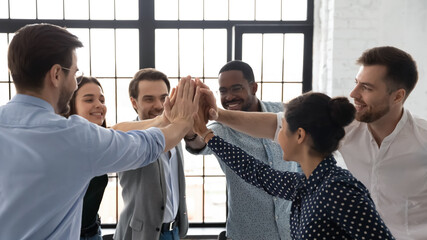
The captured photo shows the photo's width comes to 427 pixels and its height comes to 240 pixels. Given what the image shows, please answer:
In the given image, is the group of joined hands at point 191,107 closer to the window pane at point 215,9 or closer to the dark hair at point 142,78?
the dark hair at point 142,78

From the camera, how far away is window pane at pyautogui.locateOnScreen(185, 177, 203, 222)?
3.73 m

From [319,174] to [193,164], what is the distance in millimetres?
2492

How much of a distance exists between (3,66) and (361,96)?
3109 mm

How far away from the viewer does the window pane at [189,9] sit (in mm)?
3587

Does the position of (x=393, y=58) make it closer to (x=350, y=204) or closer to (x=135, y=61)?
(x=350, y=204)

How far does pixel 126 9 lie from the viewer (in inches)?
140

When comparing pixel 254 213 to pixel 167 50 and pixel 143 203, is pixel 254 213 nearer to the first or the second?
pixel 143 203

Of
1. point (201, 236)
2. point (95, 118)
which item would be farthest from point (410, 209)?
point (201, 236)

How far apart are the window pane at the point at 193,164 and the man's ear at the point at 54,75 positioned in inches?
102

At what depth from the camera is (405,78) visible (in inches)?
70.3

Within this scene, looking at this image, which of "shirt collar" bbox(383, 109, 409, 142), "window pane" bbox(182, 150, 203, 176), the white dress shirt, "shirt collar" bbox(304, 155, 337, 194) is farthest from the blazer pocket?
A: "window pane" bbox(182, 150, 203, 176)

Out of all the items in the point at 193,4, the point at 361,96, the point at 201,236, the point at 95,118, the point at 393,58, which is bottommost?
the point at 201,236

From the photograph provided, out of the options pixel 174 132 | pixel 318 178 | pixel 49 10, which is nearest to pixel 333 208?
pixel 318 178

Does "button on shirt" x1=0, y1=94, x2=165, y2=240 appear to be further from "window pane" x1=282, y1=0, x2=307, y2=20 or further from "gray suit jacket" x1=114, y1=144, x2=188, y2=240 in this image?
"window pane" x1=282, y1=0, x2=307, y2=20
